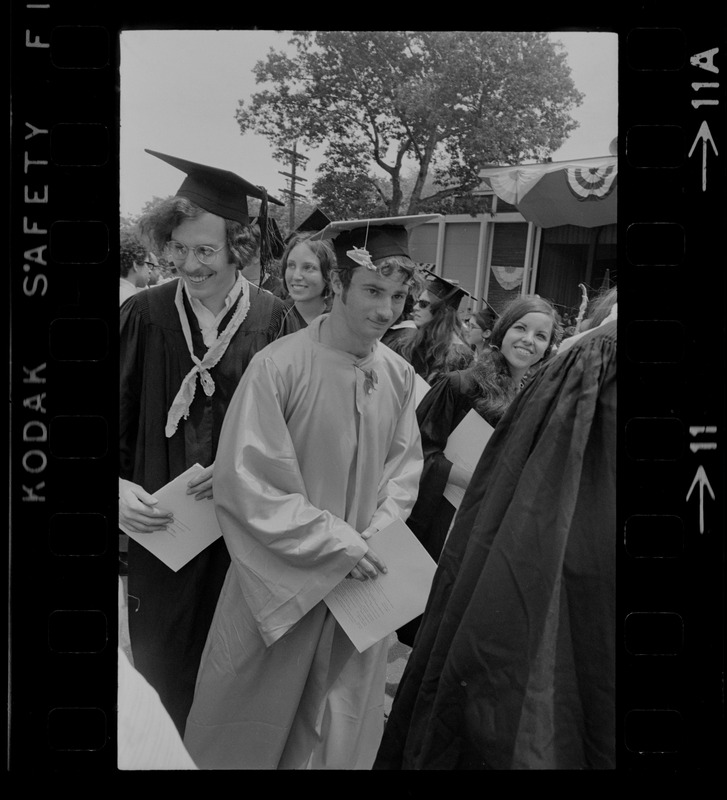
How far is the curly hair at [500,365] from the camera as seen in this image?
1.93 m

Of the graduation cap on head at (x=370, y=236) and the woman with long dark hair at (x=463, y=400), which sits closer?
the graduation cap on head at (x=370, y=236)

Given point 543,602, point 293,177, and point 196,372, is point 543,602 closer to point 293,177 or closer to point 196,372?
point 196,372

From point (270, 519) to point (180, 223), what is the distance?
2.35 ft

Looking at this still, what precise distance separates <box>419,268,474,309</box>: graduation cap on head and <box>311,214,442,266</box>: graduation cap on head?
8cm

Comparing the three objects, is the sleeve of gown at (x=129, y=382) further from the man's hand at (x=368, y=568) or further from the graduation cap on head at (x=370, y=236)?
the man's hand at (x=368, y=568)

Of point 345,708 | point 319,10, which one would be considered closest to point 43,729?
point 345,708

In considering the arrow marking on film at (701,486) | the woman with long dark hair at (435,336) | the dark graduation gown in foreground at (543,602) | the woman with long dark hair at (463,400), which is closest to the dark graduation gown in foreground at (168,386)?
the woman with long dark hair at (435,336)

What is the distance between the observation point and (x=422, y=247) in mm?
1865

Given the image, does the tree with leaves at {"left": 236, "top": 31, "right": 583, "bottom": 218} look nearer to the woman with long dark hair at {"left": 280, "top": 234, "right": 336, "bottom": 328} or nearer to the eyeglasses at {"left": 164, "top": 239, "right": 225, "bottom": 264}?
the woman with long dark hair at {"left": 280, "top": 234, "right": 336, "bottom": 328}

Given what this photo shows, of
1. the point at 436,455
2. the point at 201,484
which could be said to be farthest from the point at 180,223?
the point at 436,455

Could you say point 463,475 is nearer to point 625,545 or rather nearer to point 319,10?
point 625,545

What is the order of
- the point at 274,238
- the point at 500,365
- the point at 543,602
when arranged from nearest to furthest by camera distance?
the point at 543,602, the point at 274,238, the point at 500,365

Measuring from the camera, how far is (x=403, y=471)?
6.42 ft

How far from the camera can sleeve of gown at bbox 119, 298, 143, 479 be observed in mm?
1867
